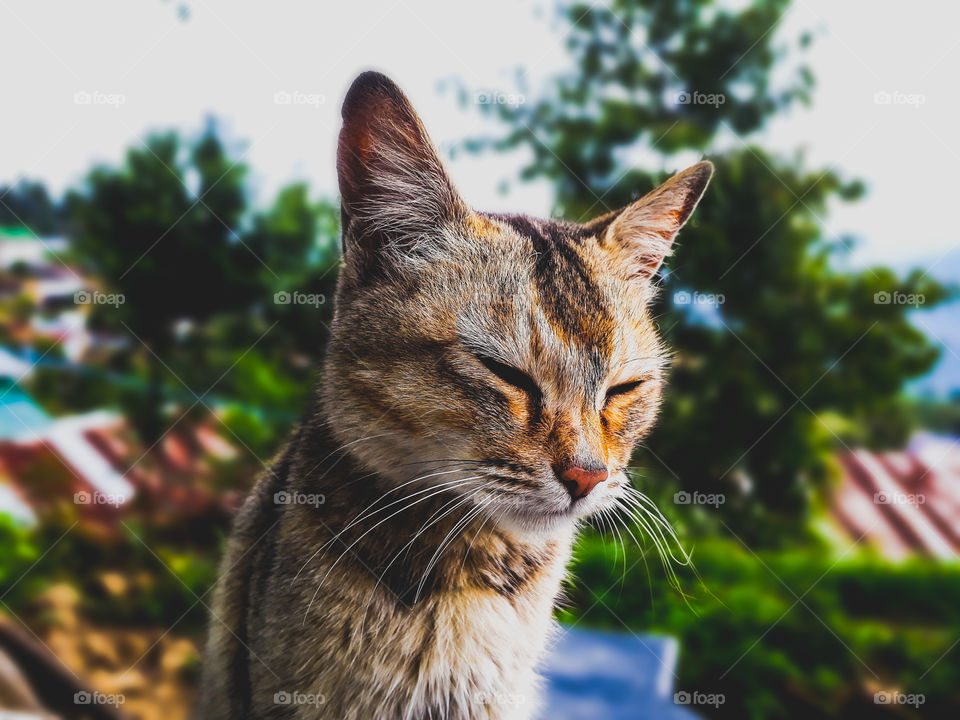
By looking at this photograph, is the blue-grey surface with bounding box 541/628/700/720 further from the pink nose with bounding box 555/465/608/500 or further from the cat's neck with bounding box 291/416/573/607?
the pink nose with bounding box 555/465/608/500

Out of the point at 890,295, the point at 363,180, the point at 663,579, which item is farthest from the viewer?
the point at 890,295

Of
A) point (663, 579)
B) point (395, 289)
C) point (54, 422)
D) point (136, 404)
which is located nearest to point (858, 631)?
point (663, 579)

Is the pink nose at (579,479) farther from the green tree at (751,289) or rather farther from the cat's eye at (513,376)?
the green tree at (751,289)

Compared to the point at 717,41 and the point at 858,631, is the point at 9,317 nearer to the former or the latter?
the point at 717,41

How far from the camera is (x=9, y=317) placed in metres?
2.94

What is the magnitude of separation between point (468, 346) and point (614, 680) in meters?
1.61

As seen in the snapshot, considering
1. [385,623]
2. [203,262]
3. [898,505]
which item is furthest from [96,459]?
[898,505]

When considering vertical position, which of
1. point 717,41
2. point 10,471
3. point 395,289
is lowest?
point 10,471

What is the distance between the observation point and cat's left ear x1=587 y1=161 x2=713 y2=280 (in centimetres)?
154

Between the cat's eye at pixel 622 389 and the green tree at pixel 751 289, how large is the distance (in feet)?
4.12

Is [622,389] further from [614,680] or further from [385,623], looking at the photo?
[614,680]

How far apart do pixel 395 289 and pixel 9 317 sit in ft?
7.24

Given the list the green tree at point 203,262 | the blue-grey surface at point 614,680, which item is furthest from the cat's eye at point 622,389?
the green tree at point 203,262

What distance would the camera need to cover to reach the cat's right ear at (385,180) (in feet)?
4.34
